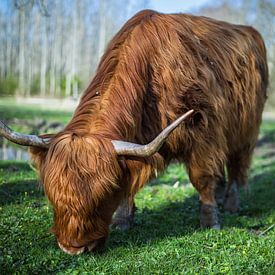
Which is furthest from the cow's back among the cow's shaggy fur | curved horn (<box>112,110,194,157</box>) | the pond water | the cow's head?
the pond water

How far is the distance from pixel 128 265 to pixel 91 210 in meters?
0.57

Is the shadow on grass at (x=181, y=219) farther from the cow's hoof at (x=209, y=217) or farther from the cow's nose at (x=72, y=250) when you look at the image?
the cow's nose at (x=72, y=250)

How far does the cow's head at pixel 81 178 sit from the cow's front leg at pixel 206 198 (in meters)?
1.68

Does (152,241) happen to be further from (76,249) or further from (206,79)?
(206,79)

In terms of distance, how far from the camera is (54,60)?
49.7m

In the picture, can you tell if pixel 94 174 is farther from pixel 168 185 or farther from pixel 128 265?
pixel 168 185

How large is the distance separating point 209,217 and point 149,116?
5.27 feet

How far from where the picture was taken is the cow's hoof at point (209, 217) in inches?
238

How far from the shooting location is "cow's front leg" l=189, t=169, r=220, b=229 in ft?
19.8

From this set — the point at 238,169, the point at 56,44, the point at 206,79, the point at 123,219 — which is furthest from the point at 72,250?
the point at 56,44

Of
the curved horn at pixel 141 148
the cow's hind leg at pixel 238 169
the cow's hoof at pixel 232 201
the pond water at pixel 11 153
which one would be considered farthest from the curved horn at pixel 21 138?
the pond water at pixel 11 153

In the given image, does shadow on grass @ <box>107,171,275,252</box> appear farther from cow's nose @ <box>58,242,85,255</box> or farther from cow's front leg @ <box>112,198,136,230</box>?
cow's nose @ <box>58,242,85,255</box>

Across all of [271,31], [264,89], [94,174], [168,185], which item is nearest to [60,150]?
[94,174]

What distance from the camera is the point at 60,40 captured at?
2056 inches
